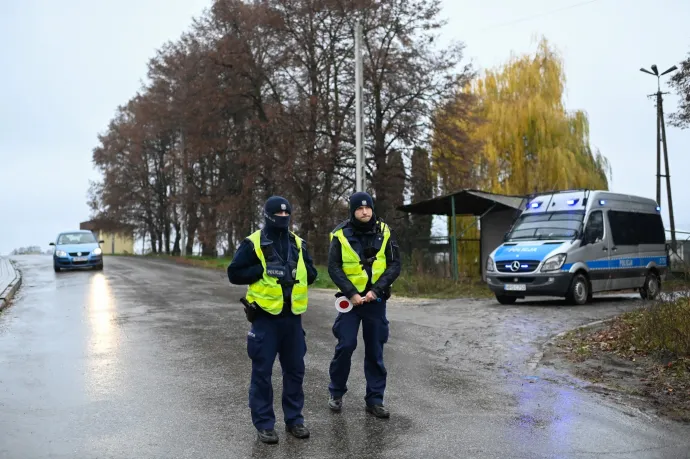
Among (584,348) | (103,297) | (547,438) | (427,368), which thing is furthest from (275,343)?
(103,297)

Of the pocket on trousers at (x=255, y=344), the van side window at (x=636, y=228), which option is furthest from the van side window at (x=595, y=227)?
the pocket on trousers at (x=255, y=344)

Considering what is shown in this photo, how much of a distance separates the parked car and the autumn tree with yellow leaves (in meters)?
14.2

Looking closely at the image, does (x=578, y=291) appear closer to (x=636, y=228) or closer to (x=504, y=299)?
(x=504, y=299)

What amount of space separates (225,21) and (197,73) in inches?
116

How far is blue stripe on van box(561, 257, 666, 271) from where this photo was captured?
52.1 feet

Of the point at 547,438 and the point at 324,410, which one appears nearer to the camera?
the point at 547,438

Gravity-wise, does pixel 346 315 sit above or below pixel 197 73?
below

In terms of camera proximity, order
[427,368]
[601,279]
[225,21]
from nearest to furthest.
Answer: [427,368] < [601,279] < [225,21]

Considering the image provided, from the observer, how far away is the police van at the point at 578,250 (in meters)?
15.4

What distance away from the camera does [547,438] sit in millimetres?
5559

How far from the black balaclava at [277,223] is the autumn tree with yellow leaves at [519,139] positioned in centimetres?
2472

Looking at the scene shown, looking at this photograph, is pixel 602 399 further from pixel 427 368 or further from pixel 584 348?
pixel 584 348

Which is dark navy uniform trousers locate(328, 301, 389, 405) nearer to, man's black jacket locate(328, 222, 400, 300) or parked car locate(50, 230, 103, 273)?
man's black jacket locate(328, 222, 400, 300)

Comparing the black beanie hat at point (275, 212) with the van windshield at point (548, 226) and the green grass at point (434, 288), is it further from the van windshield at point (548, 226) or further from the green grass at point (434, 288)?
the green grass at point (434, 288)
